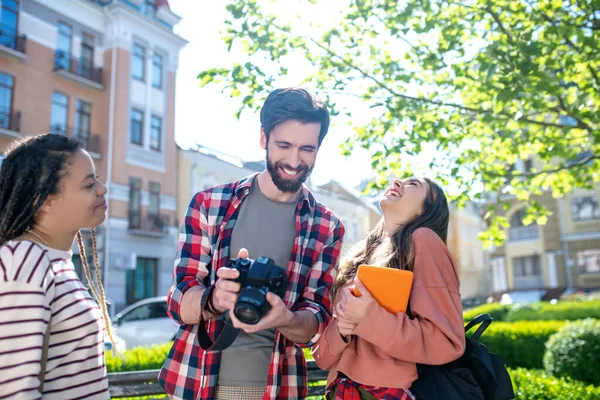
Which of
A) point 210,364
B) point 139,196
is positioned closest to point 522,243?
point 139,196

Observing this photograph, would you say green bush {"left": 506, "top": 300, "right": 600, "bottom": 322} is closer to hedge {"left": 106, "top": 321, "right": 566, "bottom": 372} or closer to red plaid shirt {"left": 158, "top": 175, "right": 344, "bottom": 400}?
hedge {"left": 106, "top": 321, "right": 566, "bottom": 372}

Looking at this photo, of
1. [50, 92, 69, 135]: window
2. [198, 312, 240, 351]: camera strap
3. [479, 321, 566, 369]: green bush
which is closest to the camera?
[198, 312, 240, 351]: camera strap

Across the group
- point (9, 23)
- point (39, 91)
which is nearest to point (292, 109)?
point (39, 91)

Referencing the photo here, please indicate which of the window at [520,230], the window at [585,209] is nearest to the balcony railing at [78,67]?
the window at [520,230]

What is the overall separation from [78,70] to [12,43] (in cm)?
294

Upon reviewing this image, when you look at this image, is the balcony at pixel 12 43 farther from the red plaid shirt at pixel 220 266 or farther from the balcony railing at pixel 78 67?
the red plaid shirt at pixel 220 266

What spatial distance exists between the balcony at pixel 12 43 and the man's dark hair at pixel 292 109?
776 inches

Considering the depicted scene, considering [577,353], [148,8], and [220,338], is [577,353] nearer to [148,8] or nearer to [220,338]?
[220,338]

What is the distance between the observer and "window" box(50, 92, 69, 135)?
20.7 meters

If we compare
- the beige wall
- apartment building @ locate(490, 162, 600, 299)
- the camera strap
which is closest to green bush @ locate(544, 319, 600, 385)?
the camera strap

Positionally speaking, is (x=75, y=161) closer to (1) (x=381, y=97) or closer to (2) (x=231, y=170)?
(1) (x=381, y=97)

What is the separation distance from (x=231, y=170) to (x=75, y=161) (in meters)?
25.7

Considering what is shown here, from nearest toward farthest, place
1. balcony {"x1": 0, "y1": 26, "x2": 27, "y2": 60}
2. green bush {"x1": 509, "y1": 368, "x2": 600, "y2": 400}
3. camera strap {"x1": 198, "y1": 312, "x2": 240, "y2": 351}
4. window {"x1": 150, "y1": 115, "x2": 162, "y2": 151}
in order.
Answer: camera strap {"x1": 198, "y1": 312, "x2": 240, "y2": 351} < green bush {"x1": 509, "y1": 368, "x2": 600, "y2": 400} < balcony {"x1": 0, "y1": 26, "x2": 27, "y2": 60} < window {"x1": 150, "y1": 115, "x2": 162, "y2": 151}

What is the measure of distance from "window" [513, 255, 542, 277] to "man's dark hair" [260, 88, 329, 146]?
37.9 m
